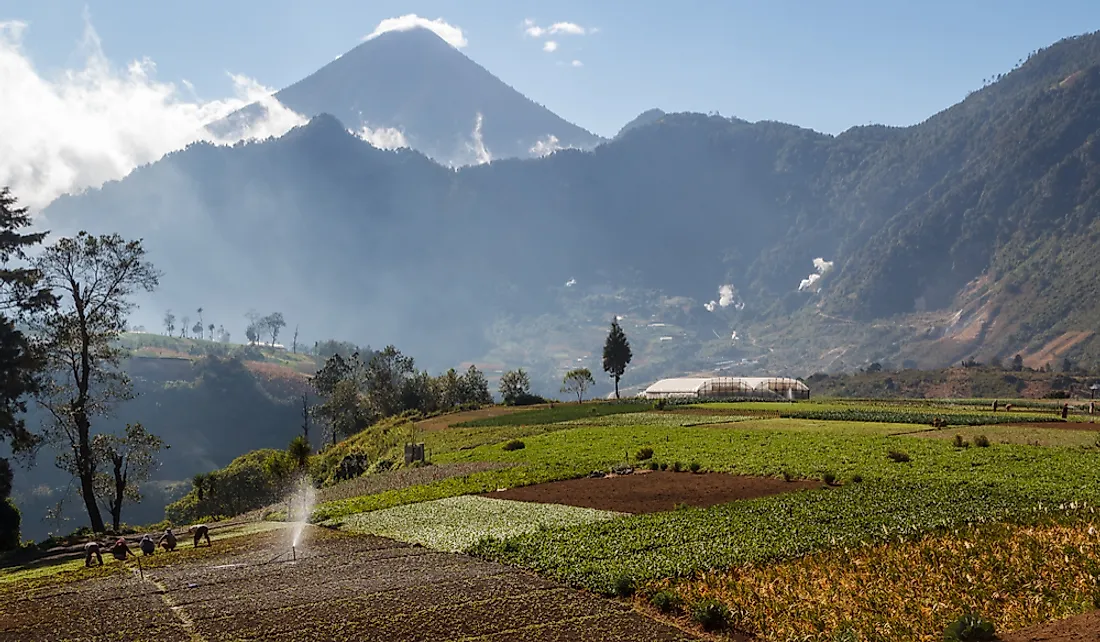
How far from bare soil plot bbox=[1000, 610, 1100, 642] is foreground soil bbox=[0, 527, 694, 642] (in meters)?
5.89

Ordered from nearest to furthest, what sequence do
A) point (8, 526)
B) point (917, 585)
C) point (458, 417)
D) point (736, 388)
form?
point (917, 585), point (8, 526), point (458, 417), point (736, 388)

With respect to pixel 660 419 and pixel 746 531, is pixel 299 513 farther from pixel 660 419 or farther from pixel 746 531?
pixel 660 419

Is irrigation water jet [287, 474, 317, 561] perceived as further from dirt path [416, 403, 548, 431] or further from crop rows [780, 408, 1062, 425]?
crop rows [780, 408, 1062, 425]

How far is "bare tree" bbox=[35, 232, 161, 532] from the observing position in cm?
4300

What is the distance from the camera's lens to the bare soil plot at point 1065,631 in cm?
1289

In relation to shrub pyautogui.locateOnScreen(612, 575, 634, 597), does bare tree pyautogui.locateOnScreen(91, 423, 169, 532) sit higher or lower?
higher

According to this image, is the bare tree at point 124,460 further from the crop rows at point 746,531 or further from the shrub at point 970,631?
the shrub at point 970,631

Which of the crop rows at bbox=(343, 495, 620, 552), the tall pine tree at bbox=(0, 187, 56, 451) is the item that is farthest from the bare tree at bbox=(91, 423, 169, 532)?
the crop rows at bbox=(343, 495, 620, 552)

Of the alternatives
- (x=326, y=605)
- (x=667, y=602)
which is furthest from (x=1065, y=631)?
(x=326, y=605)

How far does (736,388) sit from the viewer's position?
517 feet

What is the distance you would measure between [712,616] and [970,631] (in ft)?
15.7

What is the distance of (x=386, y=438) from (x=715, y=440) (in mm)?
35647

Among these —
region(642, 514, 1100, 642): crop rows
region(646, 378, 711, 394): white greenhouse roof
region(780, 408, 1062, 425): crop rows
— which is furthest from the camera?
region(646, 378, 711, 394): white greenhouse roof

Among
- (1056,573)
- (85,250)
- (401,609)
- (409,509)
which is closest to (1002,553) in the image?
(1056,573)
